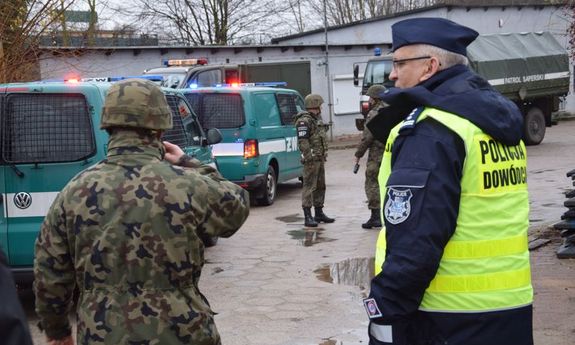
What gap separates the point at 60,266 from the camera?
3082mm

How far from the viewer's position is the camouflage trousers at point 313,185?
37.3 ft

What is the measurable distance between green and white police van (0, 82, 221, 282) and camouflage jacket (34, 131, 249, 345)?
366 cm

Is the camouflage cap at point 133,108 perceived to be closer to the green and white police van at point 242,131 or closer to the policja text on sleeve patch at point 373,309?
the policja text on sleeve patch at point 373,309

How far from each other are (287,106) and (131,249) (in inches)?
458

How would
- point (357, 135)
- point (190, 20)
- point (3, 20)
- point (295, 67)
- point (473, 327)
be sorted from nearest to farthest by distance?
point (473, 327), point (3, 20), point (295, 67), point (357, 135), point (190, 20)

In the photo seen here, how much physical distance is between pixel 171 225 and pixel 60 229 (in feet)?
1.38

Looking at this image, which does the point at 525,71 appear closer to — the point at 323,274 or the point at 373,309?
the point at 323,274

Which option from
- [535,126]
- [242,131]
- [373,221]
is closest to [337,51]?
[535,126]

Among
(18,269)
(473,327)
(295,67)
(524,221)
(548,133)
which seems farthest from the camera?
(548,133)

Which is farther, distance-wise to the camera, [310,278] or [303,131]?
[303,131]

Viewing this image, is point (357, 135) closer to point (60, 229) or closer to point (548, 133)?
point (548, 133)

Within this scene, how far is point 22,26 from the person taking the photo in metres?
9.80

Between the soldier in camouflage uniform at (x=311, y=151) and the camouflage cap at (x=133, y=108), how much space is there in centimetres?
821

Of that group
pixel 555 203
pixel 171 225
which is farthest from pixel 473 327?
pixel 555 203
